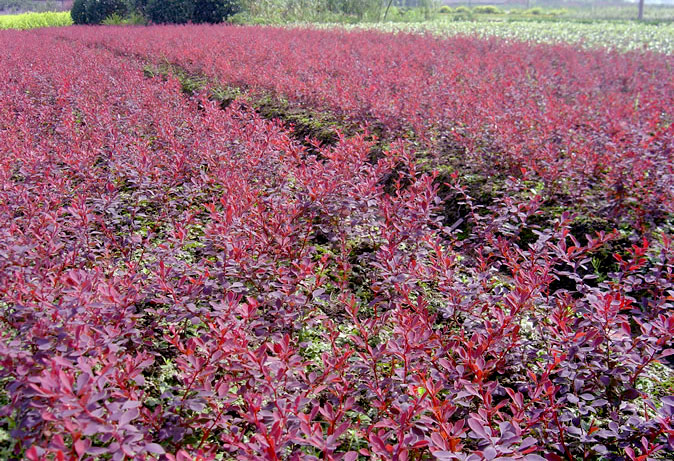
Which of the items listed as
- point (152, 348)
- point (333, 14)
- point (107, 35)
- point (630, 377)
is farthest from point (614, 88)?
point (333, 14)

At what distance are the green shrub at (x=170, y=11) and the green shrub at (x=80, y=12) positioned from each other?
514cm

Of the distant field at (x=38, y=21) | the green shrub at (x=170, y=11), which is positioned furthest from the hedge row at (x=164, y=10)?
the distant field at (x=38, y=21)

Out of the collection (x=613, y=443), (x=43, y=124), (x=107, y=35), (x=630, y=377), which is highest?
(x=107, y=35)

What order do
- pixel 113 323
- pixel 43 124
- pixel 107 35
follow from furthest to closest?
pixel 107 35 < pixel 43 124 < pixel 113 323

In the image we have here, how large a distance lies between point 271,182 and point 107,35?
13.3 meters

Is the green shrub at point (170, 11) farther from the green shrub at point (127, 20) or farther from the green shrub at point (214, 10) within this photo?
the green shrub at point (127, 20)

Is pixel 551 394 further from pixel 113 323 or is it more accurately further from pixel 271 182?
pixel 271 182

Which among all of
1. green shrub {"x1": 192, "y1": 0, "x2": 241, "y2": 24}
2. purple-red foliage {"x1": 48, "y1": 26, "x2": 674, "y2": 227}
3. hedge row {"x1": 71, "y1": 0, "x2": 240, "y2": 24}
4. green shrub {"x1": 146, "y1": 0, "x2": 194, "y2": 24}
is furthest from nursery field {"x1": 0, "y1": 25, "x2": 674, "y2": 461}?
green shrub {"x1": 146, "y1": 0, "x2": 194, "y2": 24}

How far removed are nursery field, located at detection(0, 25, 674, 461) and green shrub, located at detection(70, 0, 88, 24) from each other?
77.2 feet

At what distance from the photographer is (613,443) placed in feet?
6.03

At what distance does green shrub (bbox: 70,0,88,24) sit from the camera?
25.9m

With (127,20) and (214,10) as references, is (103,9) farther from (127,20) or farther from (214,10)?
(214,10)

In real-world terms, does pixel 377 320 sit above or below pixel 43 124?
below

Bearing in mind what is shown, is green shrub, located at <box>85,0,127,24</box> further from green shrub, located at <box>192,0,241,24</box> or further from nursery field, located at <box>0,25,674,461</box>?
nursery field, located at <box>0,25,674,461</box>
